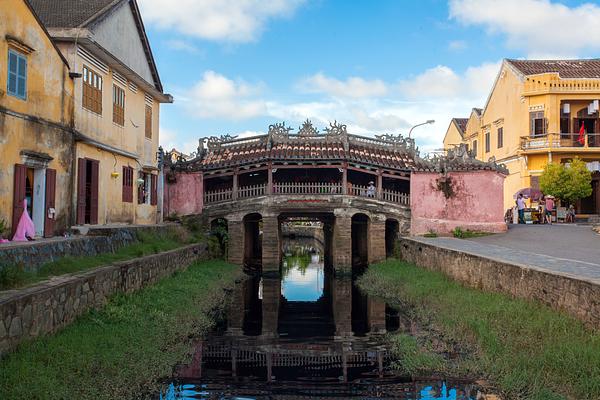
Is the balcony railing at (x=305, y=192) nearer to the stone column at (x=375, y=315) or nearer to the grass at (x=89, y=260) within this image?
the grass at (x=89, y=260)

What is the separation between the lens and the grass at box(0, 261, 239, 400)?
6.46 meters

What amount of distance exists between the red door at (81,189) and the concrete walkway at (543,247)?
407 inches

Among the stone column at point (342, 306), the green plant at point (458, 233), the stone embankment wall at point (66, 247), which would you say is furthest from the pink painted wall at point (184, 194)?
the green plant at point (458, 233)

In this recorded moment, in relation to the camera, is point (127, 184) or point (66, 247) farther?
point (127, 184)

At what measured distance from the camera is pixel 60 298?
847cm

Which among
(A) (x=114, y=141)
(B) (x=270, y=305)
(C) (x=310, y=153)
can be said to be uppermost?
(C) (x=310, y=153)

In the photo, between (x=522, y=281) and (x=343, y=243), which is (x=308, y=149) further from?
(x=522, y=281)

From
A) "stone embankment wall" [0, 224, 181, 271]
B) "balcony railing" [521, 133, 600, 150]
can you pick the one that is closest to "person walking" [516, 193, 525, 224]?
"balcony railing" [521, 133, 600, 150]

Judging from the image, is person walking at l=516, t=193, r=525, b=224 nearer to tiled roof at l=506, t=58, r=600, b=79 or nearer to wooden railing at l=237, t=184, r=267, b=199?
tiled roof at l=506, t=58, r=600, b=79

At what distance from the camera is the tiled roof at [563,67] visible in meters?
32.1

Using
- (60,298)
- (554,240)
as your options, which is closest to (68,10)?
(60,298)

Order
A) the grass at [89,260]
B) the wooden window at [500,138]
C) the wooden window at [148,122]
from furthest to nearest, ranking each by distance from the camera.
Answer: the wooden window at [500,138], the wooden window at [148,122], the grass at [89,260]

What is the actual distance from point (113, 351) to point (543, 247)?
1395 cm

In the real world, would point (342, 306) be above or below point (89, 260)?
below
